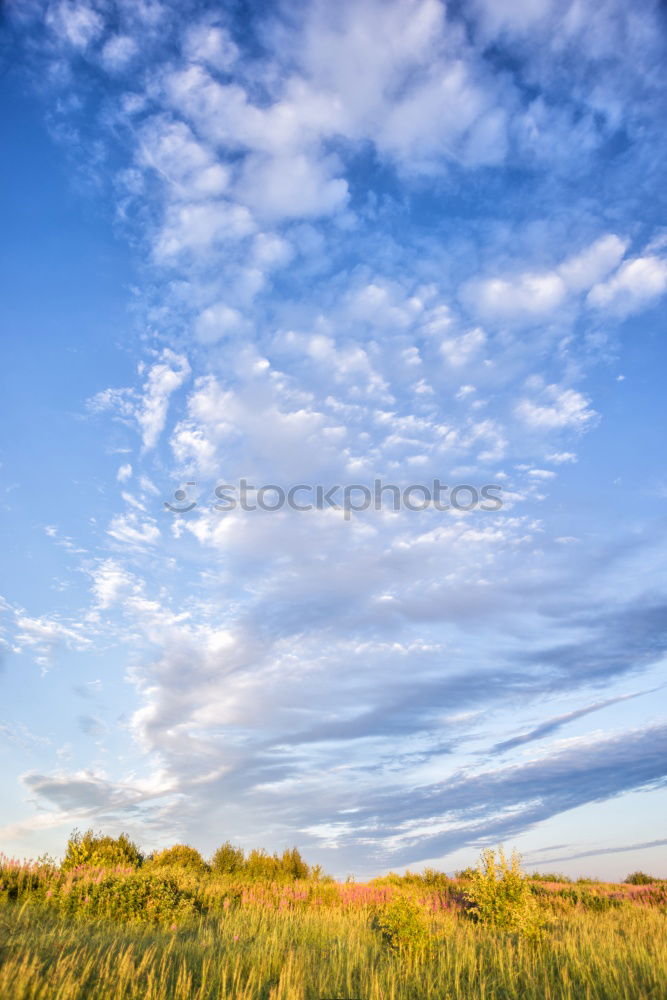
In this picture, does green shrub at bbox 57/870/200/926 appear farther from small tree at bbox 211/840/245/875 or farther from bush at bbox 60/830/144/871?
small tree at bbox 211/840/245/875

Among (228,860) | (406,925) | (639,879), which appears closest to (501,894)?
(406,925)

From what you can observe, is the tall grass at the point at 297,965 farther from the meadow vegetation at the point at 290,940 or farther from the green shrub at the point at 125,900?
the green shrub at the point at 125,900

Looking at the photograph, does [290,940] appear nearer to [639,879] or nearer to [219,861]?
[219,861]

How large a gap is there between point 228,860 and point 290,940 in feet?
47.7

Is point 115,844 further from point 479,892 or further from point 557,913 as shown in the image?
point 557,913

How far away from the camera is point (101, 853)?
16312 millimetres

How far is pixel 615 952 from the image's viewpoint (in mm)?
9547

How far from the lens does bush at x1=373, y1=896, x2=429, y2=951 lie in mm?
10297

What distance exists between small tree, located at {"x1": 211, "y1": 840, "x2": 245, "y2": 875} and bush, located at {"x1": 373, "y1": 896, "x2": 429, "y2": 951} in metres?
13.5

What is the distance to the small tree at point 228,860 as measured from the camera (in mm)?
22438

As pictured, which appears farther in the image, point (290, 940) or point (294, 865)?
point (294, 865)

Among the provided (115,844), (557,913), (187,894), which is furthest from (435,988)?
(115,844)

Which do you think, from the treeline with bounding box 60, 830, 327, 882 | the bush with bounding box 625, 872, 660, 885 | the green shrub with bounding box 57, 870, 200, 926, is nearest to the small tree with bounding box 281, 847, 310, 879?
the treeline with bounding box 60, 830, 327, 882

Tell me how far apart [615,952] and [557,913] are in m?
8.58
